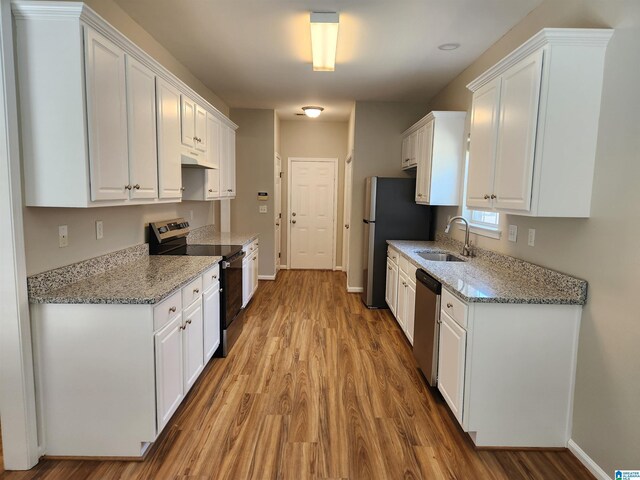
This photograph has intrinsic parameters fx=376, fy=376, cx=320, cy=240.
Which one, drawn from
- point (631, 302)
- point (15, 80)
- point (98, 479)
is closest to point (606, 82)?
point (631, 302)

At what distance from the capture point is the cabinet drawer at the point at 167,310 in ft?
6.63

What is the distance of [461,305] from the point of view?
222 centimetres

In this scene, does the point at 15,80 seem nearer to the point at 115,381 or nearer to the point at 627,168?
the point at 115,381

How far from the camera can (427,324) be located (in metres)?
2.81

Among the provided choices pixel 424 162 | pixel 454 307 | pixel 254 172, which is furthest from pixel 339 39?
pixel 254 172

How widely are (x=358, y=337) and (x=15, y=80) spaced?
331cm

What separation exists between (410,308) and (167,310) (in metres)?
2.17

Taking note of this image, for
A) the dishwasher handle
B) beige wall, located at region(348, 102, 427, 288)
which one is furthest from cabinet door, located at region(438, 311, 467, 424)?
beige wall, located at region(348, 102, 427, 288)

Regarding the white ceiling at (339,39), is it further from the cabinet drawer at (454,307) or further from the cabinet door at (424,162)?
the cabinet drawer at (454,307)

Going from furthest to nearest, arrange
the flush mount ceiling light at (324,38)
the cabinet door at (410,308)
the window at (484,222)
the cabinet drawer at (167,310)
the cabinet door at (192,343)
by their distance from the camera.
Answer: the cabinet door at (410,308), the window at (484,222), the flush mount ceiling light at (324,38), the cabinet door at (192,343), the cabinet drawer at (167,310)

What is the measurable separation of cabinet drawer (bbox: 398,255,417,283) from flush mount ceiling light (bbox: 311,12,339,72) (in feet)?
6.41

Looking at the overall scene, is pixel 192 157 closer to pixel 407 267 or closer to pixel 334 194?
pixel 407 267

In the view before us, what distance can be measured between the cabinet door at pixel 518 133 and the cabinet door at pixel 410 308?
1.20 meters

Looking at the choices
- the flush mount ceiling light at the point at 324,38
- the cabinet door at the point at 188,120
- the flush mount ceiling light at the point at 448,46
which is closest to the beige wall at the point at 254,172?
→ the cabinet door at the point at 188,120
